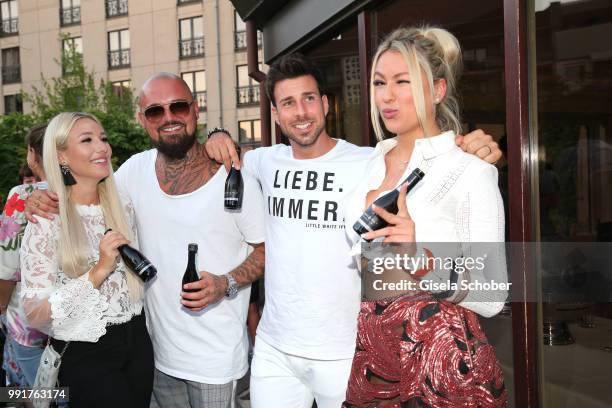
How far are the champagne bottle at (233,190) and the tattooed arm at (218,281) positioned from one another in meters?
0.32

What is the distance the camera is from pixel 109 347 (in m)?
3.01

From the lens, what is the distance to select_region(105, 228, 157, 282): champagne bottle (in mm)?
2969

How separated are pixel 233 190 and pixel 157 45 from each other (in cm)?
3231

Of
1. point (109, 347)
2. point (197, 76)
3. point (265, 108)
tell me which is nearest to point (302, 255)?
point (109, 347)

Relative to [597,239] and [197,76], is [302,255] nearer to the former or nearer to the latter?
[597,239]

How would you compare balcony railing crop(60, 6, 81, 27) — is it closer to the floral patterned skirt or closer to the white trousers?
the white trousers

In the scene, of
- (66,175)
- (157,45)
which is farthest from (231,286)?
(157,45)

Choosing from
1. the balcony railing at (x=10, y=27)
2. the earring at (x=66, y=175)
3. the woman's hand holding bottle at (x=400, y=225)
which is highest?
the balcony railing at (x=10, y=27)

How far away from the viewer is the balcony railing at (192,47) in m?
32.8

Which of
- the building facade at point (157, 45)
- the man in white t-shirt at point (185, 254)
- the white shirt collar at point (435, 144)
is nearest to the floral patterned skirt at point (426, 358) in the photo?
the white shirt collar at point (435, 144)

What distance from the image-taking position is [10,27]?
37.7 meters

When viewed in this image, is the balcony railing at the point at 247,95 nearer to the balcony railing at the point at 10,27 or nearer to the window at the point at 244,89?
the window at the point at 244,89

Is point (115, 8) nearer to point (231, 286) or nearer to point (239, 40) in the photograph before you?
point (239, 40)

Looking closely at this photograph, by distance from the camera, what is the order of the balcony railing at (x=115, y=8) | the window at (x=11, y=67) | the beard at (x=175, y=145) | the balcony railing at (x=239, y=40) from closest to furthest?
1. the beard at (x=175, y=145)
2. the balcony railing at (x=239, y=40)
3. the balcony railing at (x=115, y=8)
4. the window at (x=11, y=67)
